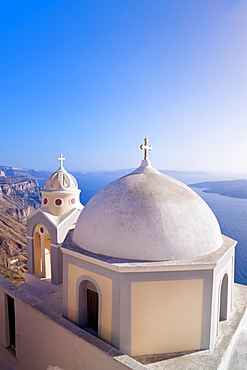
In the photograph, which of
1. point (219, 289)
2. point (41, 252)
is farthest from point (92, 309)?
point (41, 252)

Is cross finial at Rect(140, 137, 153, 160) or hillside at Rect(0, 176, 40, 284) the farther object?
hillside at Rect(0, 176, 40, 284)

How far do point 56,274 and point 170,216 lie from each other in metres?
6.20

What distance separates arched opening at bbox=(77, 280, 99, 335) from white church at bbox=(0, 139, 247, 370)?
3cm

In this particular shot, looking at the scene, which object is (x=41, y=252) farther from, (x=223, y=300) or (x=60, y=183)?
(x=223, y=300)

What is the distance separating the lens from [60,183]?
430 inches

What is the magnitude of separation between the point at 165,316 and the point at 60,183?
714 centimetres

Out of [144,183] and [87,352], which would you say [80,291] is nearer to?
[87,352]

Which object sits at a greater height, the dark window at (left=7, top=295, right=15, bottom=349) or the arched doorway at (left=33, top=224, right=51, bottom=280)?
the arched doorway at (left=33, top=224, right=51, bottom=280)

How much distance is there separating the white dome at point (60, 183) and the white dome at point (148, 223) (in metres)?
4.33

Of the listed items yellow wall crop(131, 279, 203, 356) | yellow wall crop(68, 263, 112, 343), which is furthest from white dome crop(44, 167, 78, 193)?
yellow wall crop(131, 279, 203, 356)

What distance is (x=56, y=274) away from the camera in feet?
32.8

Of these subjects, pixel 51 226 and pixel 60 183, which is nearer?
pixel 51 226

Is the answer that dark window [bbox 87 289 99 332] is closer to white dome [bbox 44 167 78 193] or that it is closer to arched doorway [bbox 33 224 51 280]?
arched doorway [bbox 33 224 51 280]

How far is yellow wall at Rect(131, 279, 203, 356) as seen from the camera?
543 cm
